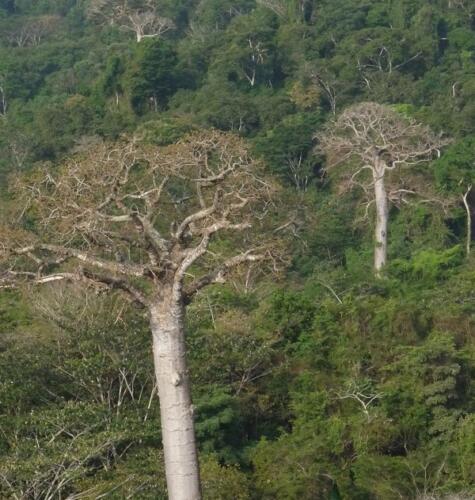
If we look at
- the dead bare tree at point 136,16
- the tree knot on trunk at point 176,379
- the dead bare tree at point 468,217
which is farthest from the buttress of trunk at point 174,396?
the dead bare tree at point 136,16

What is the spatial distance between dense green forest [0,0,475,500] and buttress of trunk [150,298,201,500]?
23.0 inches

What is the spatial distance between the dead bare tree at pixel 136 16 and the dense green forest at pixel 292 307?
407cm

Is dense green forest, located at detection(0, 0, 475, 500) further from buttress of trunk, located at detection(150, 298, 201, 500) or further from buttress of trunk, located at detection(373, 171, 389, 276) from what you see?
buttress of trunk, located at detection(150, 298, 201, 500)

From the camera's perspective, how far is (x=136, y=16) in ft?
156

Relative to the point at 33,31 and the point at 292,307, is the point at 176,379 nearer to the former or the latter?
the point at 292,307

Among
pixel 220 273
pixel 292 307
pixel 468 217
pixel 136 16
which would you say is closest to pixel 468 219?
pixel 468 217

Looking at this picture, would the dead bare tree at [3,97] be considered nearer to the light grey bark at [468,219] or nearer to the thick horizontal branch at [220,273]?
the light grey bark at [468,219]

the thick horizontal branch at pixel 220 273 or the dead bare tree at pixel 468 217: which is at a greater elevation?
the thick horizontal branch at pixel 220 273

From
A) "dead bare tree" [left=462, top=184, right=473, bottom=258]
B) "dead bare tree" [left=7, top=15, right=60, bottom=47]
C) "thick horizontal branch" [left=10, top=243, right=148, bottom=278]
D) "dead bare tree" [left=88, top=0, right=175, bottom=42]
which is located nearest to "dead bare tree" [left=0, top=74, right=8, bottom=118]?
"dead bare tree" [left=88, top=0, right=175, bottom=42]

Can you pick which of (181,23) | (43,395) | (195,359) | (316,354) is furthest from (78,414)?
(181,23)

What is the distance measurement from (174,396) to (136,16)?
141 feet

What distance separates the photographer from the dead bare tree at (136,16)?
47591 millimetres

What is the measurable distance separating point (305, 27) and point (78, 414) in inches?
1334

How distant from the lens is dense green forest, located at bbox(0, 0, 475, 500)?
12625 millimetres
